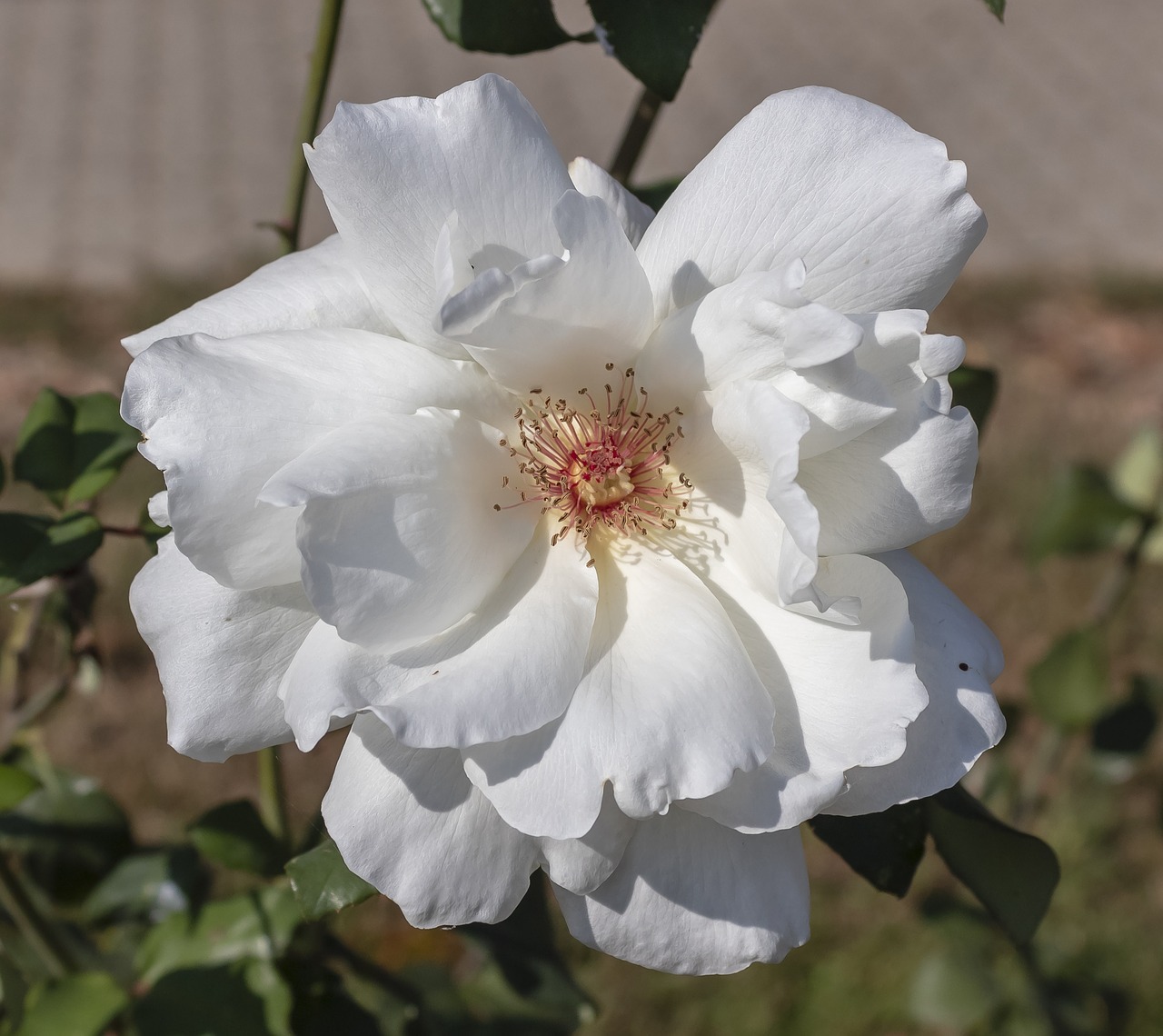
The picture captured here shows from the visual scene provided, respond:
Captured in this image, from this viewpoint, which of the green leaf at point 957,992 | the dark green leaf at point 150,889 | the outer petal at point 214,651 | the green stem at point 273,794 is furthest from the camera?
the green leaf at point 957,992

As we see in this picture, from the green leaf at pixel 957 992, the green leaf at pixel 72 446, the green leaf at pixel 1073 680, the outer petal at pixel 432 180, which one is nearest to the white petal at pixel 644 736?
the outer petal at pixel 432 180

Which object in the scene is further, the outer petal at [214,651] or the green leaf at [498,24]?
the green leaf at [498,24]

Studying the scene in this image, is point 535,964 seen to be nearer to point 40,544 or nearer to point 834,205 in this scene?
point 40,544

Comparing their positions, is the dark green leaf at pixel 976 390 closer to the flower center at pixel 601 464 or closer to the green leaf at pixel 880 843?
the flower center at pixel 601 464

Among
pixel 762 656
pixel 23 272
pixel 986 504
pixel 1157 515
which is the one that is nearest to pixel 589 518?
pixel 762 656

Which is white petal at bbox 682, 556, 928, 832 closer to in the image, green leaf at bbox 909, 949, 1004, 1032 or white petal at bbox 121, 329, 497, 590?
white petal at bbox 121, 329, 497, 590

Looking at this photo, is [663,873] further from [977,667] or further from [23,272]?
[23,272]

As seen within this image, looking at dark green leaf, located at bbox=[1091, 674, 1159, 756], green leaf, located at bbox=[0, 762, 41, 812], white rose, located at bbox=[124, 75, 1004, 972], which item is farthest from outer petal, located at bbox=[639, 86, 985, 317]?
dark green leaf, located at bbox=[1091, 674, 1159, 756]
